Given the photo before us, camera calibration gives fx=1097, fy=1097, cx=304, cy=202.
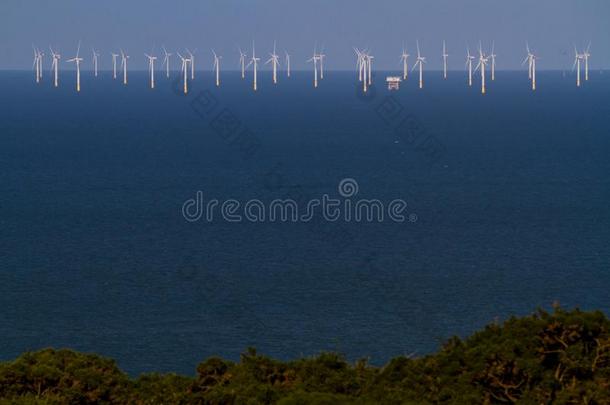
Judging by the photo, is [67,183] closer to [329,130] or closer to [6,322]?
[6,322]

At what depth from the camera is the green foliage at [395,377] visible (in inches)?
676

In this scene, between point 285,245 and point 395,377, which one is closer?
point 395,377

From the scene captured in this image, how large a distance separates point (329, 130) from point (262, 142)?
18.8 m

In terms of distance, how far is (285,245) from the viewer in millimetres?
61250

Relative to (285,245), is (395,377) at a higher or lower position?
lower

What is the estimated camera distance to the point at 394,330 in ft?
143

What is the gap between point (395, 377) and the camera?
19.0 metres

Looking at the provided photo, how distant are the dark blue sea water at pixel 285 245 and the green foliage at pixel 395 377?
18.5m

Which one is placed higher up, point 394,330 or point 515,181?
point 515,181

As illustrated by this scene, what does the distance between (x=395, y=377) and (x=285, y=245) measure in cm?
4232

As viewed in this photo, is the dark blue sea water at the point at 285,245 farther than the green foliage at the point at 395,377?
Yes

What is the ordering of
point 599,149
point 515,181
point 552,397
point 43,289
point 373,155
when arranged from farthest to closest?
point 599,149
point 373,155
point 515,181
point 43,289
point 552,397

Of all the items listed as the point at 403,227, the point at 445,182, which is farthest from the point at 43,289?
the point at 445,182

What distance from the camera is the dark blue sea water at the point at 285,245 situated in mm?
43641
